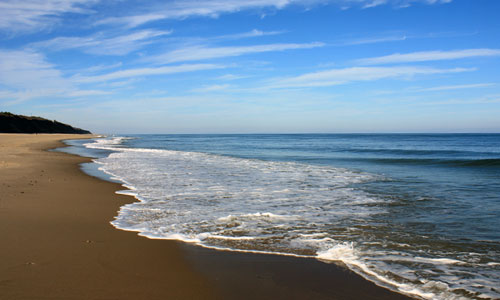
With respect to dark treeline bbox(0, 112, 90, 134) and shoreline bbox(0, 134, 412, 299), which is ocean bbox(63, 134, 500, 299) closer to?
shoreline bbox(0, 134, 412, 299)

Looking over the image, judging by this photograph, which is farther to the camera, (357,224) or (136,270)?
(357,224)

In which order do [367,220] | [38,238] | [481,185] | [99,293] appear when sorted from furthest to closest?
[481,185] < [367,220] < [38,238] < [99,293]

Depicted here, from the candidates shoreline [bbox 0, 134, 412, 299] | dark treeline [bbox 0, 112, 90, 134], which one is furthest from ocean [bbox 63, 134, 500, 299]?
dark treeline [bbox 0, 112, 90, 134]

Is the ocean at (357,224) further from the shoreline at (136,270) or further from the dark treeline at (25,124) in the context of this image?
the dark treeline at (25,124)

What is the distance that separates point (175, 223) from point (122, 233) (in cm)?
108

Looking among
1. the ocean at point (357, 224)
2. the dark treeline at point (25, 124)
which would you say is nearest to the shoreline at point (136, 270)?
the ocean at point (357, 224)

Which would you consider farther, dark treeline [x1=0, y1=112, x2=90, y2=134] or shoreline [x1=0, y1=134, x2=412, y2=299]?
dark treeline [x1=0, y1=112, x2=90, y2=134]

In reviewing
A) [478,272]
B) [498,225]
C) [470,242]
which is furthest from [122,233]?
[498,225]

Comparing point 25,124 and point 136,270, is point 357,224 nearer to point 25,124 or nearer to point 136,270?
point 136,270

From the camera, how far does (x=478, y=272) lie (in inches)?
176

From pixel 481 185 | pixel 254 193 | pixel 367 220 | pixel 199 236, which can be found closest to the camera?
pixel 199 236

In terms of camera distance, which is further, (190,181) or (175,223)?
(190,181)

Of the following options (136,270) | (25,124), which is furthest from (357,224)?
(25,124)

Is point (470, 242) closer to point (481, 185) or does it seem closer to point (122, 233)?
point (122, 233)
